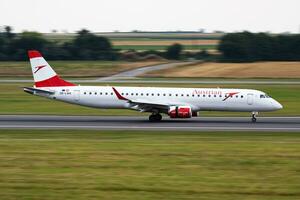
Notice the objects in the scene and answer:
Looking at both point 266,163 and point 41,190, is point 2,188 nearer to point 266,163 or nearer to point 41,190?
point 41,190

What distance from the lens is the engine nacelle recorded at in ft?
131

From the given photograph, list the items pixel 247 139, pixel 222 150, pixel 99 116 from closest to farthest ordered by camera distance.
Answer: pixel 222 150 → pixel 247 139 → pixel 99 116

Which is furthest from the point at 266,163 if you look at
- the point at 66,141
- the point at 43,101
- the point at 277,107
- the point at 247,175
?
the point at 43,101

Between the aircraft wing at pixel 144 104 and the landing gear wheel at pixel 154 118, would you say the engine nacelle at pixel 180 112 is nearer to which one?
the aircraft wing at pixel 144 104

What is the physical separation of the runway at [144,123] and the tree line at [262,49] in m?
70.9

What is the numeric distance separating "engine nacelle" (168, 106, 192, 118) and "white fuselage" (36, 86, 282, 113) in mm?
950

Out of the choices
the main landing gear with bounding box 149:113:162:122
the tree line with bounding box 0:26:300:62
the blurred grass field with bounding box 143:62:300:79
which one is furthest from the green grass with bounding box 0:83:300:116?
the tree line with bounding box 0:26:300:62

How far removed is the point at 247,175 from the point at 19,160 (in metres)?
7.63

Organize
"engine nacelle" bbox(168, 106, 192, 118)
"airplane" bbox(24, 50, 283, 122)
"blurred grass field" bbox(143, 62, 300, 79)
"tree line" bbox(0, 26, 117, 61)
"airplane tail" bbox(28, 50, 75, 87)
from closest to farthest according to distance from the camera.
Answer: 1. "engine nacelle" bbox(168, 106, 192, 118)
2. "airplane" bbox(24, 50, 283, 122)
3. "airplane tail" bbox(28, 50, 75, 87)
4. "blurred grass field" bbox(143, 62, 300, 79)
5. "tree line" bbox(0, 26, 117, 61)

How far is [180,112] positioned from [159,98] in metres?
2.22

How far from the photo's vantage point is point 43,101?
55062 mm

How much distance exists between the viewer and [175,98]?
135 ft

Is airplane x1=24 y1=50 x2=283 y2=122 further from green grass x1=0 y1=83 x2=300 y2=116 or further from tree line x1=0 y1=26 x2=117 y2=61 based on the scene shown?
tree line x1=0 y1=26 x2=117 y2=61

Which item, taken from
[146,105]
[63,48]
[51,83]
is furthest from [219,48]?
[146,105]
